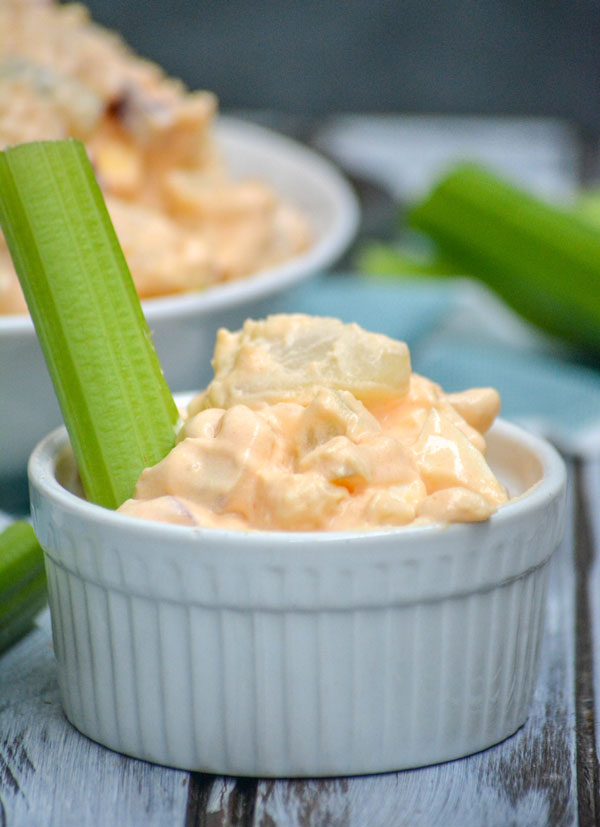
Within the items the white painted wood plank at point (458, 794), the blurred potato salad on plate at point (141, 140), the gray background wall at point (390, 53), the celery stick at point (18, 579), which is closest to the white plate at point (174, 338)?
the blurred potato salad on plate at point (141, 140)

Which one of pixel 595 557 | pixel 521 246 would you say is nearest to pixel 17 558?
pixel 595 557

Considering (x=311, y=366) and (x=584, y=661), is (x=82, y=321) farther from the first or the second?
(x=584, y=661)

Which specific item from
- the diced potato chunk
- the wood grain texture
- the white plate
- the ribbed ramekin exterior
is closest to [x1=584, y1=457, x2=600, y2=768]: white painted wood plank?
the wood grain texture

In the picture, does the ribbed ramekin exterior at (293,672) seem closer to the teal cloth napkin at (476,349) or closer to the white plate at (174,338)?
the white plate at (174,338)

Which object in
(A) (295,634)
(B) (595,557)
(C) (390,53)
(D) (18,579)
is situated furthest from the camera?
(C) (390,53)

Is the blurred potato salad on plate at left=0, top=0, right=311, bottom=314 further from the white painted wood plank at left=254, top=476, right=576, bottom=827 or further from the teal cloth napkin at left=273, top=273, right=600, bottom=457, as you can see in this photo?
the white painted wood plank at left=254, top=476, right=576, bottom=827

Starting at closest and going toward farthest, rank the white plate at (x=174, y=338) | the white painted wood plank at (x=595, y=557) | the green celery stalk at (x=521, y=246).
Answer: the white painted wood plank at (x=595, y=557) → the white plate at (x=174, y=338) → the green celery stalk at (x=521, y=246)
